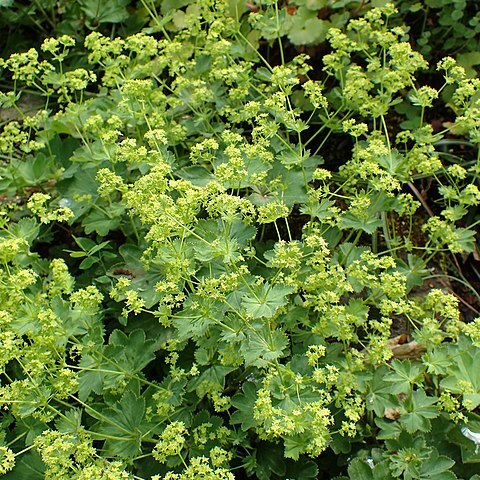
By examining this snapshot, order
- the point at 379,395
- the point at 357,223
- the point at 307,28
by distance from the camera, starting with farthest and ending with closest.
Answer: the point at 307,28, the point at 357,223, the point at 379,395

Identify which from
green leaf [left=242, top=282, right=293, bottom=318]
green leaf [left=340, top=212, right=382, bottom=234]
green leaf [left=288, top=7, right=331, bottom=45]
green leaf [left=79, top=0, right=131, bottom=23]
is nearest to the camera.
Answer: green leaf [left=242, top=282, right=293, bottom=318]

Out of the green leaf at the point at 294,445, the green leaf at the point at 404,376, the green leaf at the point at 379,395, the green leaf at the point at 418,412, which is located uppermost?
the green leaf at the point at 404,376

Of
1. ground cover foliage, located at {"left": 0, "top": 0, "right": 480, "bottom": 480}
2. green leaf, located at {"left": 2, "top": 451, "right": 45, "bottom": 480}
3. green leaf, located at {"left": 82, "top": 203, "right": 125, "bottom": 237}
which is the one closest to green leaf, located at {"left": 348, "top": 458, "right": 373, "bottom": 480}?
ground cover foliage, located at {"left": 0, "top": 0, "right": 480, "bottom": 480}

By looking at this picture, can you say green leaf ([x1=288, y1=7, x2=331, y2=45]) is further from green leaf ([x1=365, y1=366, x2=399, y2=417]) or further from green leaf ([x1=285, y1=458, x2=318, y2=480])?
green leaf ([x1=285, y1=458, x2=318, y2=480])

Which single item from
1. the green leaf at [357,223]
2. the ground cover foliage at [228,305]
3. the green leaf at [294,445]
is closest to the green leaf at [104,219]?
the ground cover foliage at [228,305]

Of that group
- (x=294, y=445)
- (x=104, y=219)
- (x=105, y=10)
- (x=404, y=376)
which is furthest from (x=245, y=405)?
(x=105, y=10)

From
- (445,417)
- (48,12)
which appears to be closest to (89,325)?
(445,417)

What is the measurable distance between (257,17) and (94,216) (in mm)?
1110

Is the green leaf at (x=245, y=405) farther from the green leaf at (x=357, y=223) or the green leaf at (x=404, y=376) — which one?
the green leaf at (x=357, y=223)

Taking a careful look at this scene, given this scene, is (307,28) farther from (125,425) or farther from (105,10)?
(125,425)

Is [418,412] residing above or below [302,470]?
above

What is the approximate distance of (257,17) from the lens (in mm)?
2938

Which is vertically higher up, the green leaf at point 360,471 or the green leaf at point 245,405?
the green leaf at point 245,405

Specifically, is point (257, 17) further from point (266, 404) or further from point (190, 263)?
point (266, 404)
